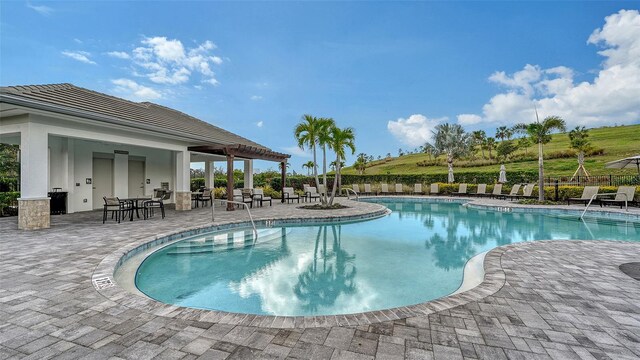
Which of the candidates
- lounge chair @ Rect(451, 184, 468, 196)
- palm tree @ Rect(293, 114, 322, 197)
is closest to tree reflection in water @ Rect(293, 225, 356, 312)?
palm tree @ Rect(293, 114, 322, 197)

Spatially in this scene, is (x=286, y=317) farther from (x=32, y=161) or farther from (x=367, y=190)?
(x=367, y=190)

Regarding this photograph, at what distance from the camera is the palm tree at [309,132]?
559 inches

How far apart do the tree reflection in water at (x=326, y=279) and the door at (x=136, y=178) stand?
11846 mm

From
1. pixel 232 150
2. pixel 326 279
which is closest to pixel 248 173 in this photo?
pixel 232 150

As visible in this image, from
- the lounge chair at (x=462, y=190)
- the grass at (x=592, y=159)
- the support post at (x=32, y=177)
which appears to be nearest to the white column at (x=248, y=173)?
the support post at (x=32, y=177)

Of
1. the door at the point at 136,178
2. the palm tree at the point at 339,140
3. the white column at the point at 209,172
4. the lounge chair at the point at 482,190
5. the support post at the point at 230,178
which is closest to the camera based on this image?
the support post at the point at 230,178

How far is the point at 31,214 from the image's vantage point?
754cm

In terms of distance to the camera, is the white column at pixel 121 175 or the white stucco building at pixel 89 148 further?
the white column at pixel 121 175

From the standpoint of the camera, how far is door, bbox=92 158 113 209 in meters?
12.6

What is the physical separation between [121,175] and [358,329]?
14.6 m

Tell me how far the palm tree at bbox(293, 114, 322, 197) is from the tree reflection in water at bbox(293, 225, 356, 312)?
8.00 metres

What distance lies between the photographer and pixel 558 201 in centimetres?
1590

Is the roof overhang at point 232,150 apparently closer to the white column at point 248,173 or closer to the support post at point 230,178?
the support post at point 230,178

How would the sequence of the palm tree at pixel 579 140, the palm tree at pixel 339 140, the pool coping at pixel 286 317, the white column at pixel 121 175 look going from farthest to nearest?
the palm tree at pixel 579 140 → the palm tree at pixel 339 140 → the white column at pixel 121 175 → the pool coping at pixel 286 317
